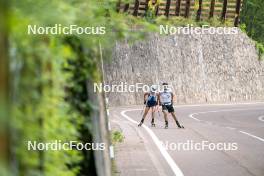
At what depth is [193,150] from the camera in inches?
639

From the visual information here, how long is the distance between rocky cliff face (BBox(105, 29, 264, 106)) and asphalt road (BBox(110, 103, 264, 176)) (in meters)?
19.1

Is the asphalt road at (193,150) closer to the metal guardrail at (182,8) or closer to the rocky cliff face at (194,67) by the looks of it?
the metal guardrail at (182,8)

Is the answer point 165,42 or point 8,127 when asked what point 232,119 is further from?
point 8,127

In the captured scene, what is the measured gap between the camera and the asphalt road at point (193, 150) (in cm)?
1246

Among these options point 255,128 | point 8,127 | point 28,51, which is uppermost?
point 28,51

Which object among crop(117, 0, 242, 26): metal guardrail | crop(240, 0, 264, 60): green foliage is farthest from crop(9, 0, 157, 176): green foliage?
crop(240, 0, 264, 60): green foliage

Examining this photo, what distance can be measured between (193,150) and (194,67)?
31.2m

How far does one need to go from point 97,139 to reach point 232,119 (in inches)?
933

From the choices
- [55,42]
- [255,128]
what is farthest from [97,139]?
[255,128]

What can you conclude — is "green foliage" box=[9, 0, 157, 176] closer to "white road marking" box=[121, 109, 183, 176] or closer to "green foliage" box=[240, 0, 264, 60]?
"white road marking" box=[121, 109, 183, 176]

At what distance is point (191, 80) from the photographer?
154 ft

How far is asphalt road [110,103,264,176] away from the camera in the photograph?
40.9 ft

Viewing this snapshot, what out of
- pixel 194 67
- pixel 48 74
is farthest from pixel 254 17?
pixel 48 74

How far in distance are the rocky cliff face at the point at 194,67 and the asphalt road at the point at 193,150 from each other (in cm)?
1906
